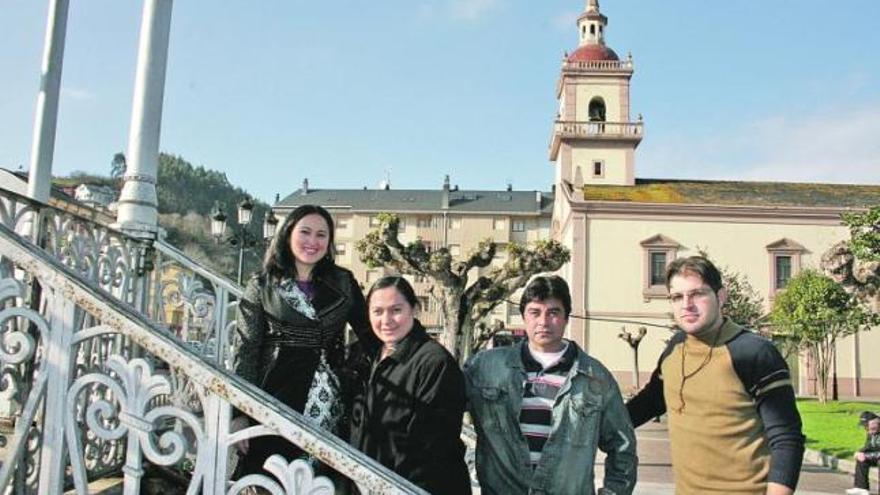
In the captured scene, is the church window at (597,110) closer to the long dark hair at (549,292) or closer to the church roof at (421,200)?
the church roof at (421,200)

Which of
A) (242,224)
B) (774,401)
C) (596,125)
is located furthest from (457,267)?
(596,125)

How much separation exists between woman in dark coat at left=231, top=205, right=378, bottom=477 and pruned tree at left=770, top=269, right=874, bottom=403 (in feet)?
85.9

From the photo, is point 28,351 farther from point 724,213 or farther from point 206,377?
point 724,213

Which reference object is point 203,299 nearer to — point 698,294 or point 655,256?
point 698,294

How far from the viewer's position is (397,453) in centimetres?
278

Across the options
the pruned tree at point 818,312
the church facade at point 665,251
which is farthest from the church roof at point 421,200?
the pruned tree at point 818,312

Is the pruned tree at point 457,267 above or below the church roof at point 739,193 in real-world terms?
below

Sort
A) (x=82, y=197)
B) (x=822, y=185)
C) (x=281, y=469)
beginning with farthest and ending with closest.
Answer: (x=822, y=185) → (x=82, y=197) → (x=281, y=469)

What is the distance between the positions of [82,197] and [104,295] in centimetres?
448

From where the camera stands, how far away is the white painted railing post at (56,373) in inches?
98.5

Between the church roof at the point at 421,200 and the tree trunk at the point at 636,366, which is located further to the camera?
the church roof at the point at 421,200

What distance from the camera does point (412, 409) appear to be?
9.14 ft

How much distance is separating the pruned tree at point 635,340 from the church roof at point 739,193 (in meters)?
7.07

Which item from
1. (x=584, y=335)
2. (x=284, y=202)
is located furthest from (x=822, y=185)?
(x=284, y=202)
